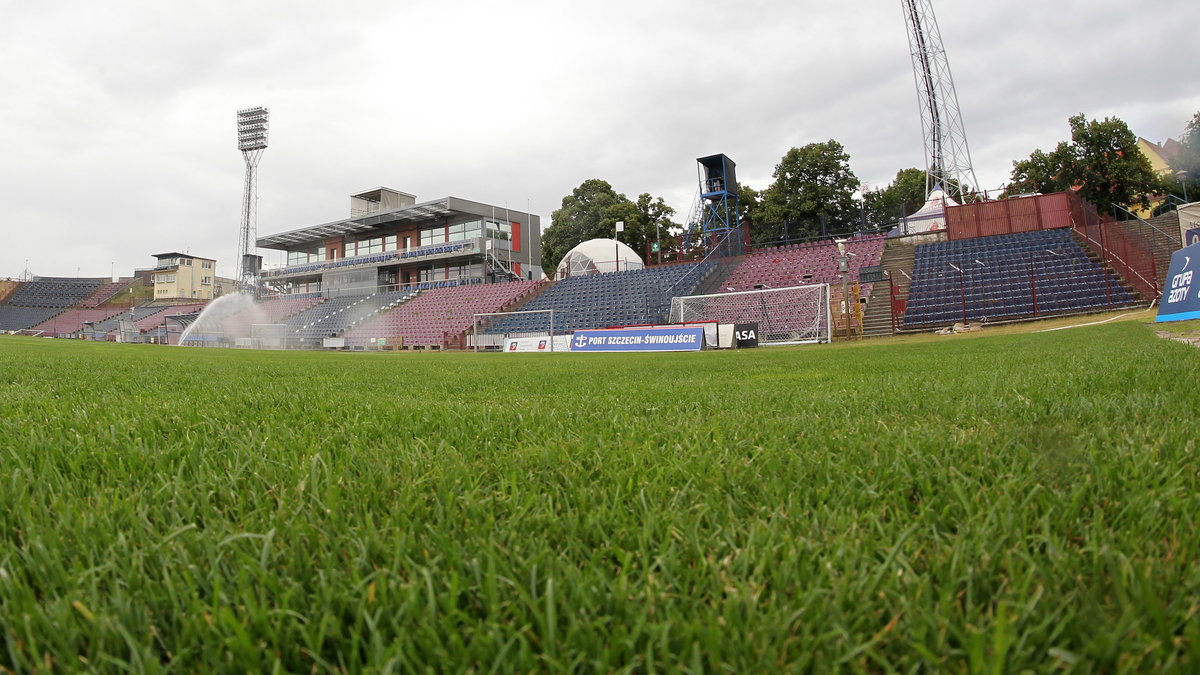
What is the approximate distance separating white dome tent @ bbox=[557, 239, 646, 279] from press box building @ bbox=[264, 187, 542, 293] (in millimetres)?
5557

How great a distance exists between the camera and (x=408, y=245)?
155ft

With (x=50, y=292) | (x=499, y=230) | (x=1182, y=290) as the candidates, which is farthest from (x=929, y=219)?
(x=50, y=292)

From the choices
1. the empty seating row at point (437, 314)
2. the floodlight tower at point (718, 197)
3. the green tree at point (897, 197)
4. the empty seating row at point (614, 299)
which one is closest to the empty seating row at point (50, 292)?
the empty seating row at point (437, 314)

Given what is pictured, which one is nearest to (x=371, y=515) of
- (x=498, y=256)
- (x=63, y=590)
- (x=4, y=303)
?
(x=63, y=590)

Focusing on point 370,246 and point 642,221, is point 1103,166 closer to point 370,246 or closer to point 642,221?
point 642,221

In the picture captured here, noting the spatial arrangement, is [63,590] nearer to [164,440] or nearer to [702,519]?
[702,519]

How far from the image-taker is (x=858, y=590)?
35.6 inches

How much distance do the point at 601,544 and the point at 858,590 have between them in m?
0.45

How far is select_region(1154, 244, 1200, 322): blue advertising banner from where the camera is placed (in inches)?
469

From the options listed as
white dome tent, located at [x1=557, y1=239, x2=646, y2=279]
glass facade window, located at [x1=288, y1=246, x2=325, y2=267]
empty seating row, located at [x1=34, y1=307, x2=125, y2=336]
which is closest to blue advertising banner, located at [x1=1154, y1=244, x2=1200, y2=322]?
white dome tent, located at [x1=557, y1=239, x2=646, y2=279]

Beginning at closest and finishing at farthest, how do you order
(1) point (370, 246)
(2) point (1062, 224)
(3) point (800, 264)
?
(2) point (1062, 224) → (3) point (800, 264) → (1) point (370, 246)

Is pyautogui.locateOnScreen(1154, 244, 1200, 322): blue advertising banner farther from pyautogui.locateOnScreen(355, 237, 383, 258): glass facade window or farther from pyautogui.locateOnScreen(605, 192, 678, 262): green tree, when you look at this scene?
pyautogui.locateOnScreen(355, 237, 383, 258): glass facade window

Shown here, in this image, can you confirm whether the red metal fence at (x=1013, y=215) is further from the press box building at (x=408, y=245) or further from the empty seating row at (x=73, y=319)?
the empty seating row at (x=73, y=319)

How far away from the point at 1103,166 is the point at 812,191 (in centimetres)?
1580
